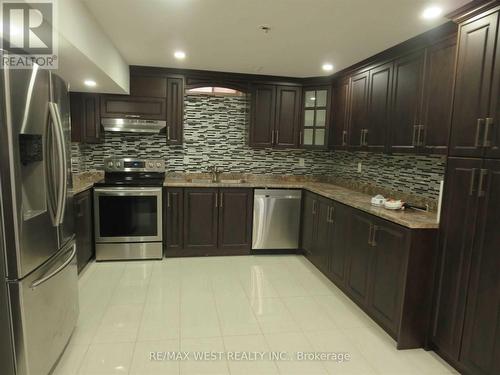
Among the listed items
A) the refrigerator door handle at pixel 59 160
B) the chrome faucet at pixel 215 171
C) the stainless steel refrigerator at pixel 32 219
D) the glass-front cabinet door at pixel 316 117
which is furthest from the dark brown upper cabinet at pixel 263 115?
the refrigerator door handle at pixel 59 160

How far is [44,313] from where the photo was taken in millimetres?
1771

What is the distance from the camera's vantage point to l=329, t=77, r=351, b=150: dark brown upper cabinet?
3.76 meters

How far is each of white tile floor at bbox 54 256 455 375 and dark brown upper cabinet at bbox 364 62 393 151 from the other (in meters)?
1.53

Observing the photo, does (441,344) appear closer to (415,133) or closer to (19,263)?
(415,133)

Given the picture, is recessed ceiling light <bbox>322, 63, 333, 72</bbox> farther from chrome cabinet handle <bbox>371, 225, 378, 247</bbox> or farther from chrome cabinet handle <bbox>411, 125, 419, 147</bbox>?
chrome cabinet handle <bbox>371, 225, 378, 247</bbox>

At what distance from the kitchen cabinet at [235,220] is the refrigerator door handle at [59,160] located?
2.23 metres

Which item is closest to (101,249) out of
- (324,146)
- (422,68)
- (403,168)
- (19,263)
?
(19,263)

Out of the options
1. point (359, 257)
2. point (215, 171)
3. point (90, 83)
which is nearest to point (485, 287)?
point (359, 257)

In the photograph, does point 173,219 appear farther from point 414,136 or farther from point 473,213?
point 473,213

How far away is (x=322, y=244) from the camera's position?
3580 mm

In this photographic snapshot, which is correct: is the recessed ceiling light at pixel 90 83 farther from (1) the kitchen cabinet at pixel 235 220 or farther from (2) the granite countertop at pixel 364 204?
(1) the kitchen cabinet at pixel 235 220

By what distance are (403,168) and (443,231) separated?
115 cm

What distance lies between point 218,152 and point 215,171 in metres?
0.32

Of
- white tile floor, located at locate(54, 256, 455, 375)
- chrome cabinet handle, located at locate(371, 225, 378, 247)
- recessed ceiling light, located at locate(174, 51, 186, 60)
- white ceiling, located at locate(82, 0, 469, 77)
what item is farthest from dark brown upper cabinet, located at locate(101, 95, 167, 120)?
chrome cabinet handle, located at locate(371, 225, 378, 247)
